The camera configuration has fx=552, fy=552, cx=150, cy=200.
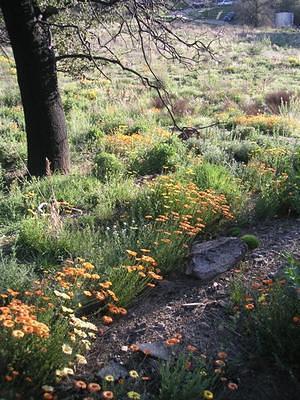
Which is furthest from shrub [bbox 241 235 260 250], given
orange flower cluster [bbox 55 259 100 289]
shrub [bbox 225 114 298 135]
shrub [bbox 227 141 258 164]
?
shrub [bbox 225 114 298 135]

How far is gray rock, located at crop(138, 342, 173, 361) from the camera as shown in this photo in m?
3.66

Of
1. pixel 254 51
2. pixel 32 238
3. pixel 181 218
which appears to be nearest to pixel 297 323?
pixel 181 218

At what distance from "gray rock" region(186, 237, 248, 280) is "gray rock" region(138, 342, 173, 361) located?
1114 millimetres

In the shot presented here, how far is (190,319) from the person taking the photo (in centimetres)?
418

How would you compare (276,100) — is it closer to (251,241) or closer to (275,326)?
(251,241)

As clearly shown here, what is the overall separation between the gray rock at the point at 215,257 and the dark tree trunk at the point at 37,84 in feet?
11.3

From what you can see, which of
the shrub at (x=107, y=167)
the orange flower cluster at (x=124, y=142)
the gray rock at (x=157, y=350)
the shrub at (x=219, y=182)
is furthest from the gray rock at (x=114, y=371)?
the orange flower cluster at (x=124, y=142)

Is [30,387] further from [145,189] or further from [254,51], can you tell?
[254,51]

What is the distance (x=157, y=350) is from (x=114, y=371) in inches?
13.6

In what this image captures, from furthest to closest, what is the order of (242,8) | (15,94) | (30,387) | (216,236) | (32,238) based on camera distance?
(242,8) → (15,94) → (216,236) → (32,238) → (30,387)

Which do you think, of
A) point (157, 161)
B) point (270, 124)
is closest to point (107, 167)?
point (157, 161)

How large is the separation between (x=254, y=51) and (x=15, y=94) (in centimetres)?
1894

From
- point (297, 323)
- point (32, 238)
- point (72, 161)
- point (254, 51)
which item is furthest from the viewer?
point (254, 51)

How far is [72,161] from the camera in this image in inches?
370
